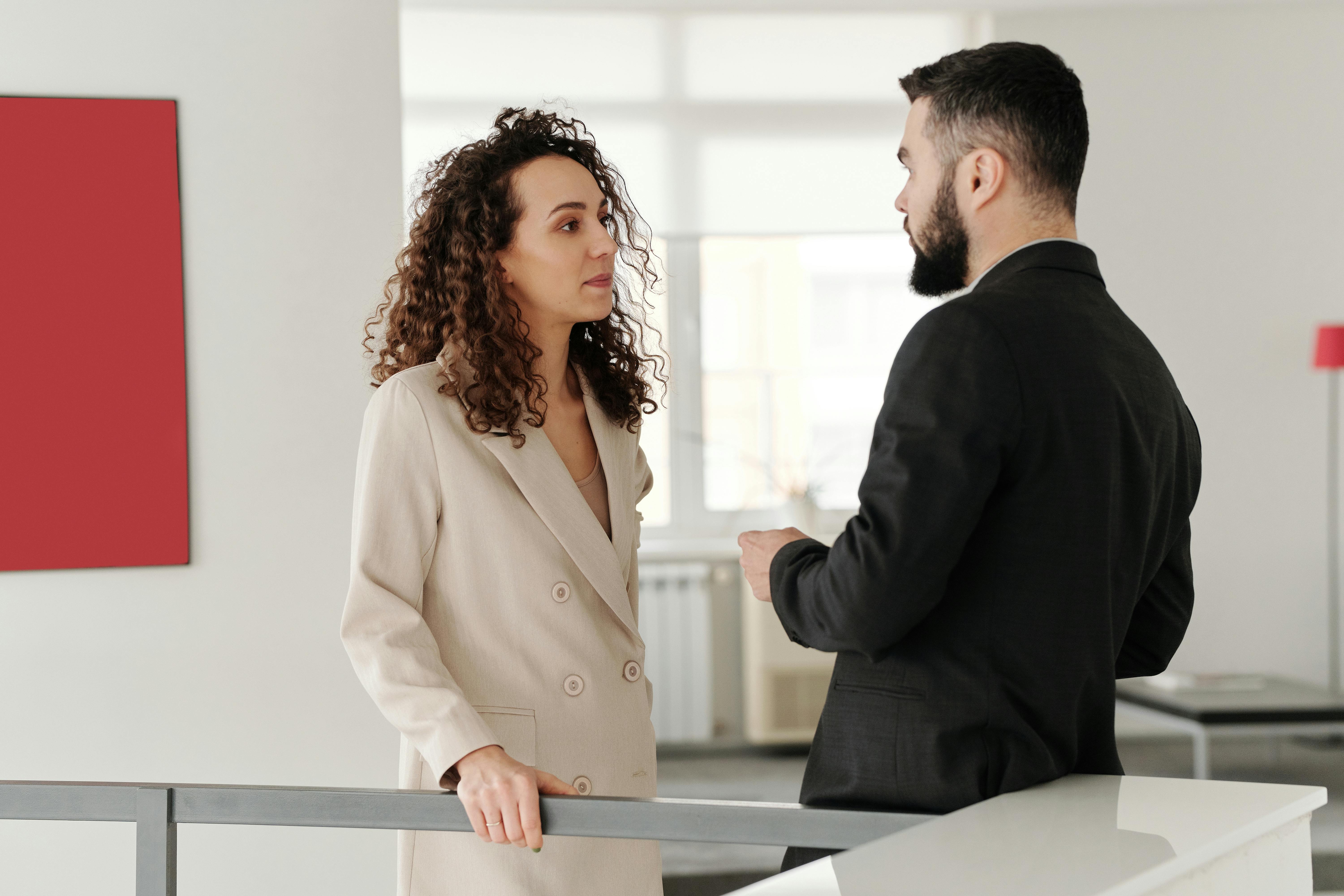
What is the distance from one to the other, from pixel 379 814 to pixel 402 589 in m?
0.30

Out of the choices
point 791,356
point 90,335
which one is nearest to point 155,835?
point 90,335

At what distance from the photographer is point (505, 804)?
108 centimetres

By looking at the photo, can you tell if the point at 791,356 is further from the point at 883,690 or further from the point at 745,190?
the point at 883,690

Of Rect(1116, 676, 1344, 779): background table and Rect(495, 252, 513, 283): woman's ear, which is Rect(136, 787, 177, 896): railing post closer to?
Rect(495, 252, 513, 283): woman's ear

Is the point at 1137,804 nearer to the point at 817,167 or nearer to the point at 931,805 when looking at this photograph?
the point at 931,805

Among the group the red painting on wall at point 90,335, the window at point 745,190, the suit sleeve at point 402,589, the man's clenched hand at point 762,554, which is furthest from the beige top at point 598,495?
the window at point 745,190

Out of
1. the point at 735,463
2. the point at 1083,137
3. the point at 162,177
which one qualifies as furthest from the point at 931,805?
the point at 735,463

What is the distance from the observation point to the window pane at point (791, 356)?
5.62m

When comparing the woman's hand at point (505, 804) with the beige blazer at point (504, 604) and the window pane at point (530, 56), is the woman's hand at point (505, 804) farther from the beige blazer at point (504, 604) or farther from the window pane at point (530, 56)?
the window pane at point (530, 56)

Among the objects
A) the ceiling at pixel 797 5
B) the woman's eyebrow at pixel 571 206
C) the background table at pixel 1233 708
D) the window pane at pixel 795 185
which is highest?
the ceiling at pixel 797 5

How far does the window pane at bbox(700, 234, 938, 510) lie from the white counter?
4.60 m

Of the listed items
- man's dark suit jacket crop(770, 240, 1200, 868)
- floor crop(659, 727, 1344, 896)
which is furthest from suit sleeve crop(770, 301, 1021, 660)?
floor crop(659, 727, 1344, 896)

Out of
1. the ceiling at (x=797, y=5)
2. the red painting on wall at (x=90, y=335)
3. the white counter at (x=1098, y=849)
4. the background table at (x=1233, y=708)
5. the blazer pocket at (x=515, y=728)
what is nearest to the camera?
the white counter at (x=1098, y=849)

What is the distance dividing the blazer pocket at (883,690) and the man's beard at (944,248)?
0.43 m
